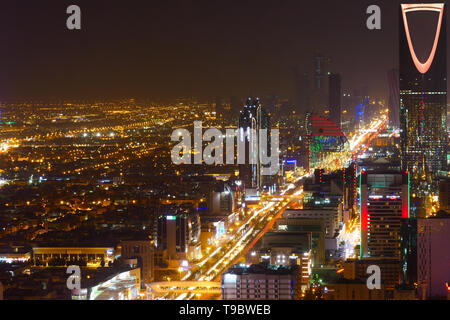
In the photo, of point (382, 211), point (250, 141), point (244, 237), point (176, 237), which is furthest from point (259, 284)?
point (250, 141)

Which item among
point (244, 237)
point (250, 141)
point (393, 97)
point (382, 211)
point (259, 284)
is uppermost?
point (393, 97)

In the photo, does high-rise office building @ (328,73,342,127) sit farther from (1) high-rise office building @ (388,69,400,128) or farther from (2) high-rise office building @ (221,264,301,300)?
(2) high-rise office building @ (221,264,301,300)

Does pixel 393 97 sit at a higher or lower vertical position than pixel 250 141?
higher

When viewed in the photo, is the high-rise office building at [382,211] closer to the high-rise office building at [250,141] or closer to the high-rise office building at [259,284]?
the high-rise office building at [250,141]

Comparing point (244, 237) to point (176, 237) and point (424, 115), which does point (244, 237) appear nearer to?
point (176, 237)
